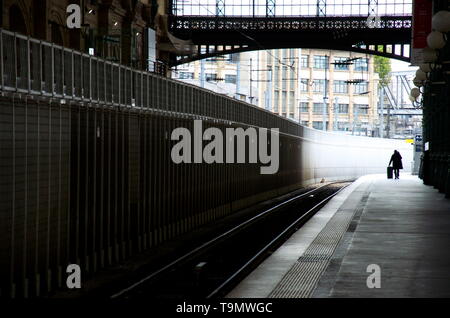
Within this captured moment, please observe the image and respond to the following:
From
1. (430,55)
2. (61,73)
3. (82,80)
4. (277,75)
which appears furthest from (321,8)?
(277,75)

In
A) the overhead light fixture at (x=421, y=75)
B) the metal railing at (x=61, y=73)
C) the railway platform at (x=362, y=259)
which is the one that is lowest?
the railway platform at (x=362, y=259)

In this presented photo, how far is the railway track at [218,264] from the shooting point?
1442 centimetres

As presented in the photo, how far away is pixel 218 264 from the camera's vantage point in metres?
18.3

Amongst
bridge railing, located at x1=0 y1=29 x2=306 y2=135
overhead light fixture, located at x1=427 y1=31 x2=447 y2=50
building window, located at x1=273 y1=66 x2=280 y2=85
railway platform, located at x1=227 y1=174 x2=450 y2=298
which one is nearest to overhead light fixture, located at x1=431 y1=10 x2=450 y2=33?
overhead light fixture, located at x1=427 y1=31 x2=447 y2=50

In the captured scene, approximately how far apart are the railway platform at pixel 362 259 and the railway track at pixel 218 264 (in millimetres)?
551

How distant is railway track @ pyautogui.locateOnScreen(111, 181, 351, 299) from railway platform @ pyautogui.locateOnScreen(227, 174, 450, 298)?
551mm

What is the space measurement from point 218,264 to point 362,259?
3.92 meters

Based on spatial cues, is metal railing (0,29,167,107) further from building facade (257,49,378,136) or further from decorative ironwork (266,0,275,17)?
building facade (257,49,378,136)

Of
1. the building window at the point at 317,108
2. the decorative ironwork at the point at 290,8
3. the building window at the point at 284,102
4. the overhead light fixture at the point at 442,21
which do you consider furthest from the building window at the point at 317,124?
the overhead light fixture at the point at 442,21

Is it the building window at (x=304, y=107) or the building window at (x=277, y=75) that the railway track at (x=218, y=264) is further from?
the building window at (x=304, y=107)

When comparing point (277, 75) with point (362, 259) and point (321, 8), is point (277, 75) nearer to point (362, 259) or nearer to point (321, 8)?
point (321, 8)

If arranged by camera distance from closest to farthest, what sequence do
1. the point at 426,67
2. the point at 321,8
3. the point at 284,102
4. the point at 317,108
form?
the point at 426,67 → the point at 321,8 → the point at 284,102 → the point at 317,108

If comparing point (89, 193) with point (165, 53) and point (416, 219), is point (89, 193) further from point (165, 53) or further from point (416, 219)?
point (165, 53)
